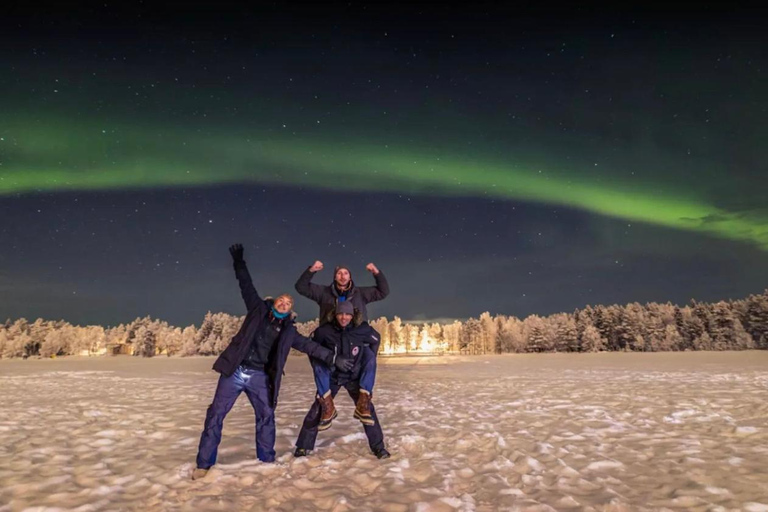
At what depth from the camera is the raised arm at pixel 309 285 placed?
805 cm

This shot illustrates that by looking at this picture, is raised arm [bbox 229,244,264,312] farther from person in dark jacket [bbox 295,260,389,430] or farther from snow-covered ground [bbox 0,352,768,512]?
snow-covered ground [bbox 0,352,768,512]

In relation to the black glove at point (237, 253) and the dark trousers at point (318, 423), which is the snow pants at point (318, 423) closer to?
the dark trousers at point (318, 423)

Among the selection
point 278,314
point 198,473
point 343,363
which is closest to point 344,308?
point 343,363

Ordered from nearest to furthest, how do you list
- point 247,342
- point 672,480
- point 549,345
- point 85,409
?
1. point 672,480
2. point 247,342
3. point 85,409
4. point 549,345

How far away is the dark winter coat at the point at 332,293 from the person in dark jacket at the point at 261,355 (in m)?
0.53

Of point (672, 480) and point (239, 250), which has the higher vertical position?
point (239, 250)

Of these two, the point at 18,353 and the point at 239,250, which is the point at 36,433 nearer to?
the point at 239,250

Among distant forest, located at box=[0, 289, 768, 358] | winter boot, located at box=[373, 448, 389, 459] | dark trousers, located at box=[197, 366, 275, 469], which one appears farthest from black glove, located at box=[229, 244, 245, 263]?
distant forest, located at box=[0, 289, 768, 358]

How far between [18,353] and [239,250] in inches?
6766

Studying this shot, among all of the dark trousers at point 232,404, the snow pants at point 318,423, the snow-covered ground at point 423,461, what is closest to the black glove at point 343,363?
the snow pants at point 318,423

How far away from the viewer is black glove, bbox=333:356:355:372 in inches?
286

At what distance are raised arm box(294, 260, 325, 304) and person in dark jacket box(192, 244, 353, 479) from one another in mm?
499

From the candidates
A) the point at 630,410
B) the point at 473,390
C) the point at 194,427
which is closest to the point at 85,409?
the point at 194,427

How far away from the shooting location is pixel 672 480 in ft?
21.2
